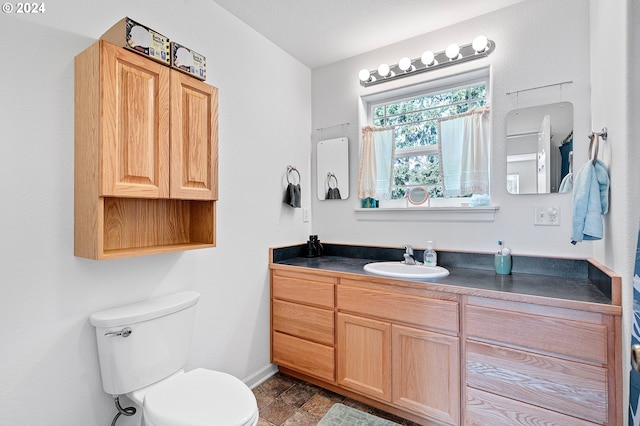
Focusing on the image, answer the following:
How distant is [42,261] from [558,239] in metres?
2.54

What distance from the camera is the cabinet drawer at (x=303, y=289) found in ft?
6.53

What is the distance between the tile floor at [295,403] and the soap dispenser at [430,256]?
0.95 metres

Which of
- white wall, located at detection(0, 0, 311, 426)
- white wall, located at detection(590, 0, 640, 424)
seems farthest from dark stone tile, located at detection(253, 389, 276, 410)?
white wall, located at detection(590, 0, 640, 424)

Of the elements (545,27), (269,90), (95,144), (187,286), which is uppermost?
(545,27)

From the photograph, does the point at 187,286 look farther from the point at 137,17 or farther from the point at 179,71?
the point at 137,17

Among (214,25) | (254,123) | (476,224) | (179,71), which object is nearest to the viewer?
(179,71)

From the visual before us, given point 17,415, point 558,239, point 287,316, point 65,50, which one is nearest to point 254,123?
point 65,50

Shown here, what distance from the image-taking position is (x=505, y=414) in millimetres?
1424

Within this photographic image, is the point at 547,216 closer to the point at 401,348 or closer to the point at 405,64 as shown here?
the point at 401,348

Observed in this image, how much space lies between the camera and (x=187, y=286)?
1.75 meters

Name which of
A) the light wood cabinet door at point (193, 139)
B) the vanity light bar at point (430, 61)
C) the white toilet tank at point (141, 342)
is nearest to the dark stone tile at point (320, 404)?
the white toilet tank at point (141, 342)

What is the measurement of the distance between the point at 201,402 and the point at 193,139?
1.18 meters

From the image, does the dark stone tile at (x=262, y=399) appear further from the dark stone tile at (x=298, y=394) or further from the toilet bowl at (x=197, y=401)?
the toilet bowl at (x=197, y=401)

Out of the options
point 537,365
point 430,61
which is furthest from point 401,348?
point 430,61
